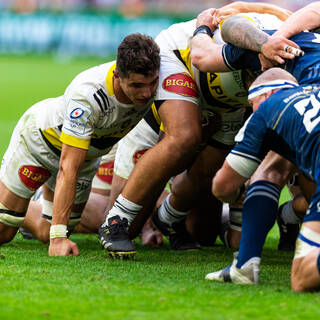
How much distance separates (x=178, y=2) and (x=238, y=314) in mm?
23809

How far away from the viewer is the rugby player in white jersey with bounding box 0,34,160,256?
4703mm

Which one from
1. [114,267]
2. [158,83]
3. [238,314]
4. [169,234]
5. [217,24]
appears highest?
[217,24]

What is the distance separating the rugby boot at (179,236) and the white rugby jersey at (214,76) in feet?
3.02

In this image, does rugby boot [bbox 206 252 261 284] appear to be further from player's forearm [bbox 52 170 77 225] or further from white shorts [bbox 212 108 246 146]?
white shorts [bbox 212 108 246 146]

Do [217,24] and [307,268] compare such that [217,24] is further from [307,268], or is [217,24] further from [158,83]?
[307,268]

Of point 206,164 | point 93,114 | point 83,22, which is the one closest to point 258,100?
point 93,114

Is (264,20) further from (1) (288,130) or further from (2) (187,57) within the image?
(1) (288,130)

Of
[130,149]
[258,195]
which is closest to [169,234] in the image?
[130,149]

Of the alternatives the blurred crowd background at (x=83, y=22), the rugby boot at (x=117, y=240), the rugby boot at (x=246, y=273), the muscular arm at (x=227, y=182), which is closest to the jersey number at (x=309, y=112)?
the muscular arm at (x=227, y=182)

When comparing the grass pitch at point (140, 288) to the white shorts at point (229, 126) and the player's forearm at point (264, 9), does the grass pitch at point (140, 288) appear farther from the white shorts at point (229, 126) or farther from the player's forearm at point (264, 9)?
the player's forearm at point (264, 9)

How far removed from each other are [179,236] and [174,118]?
1117 millimetres

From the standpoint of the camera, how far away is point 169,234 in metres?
5.73

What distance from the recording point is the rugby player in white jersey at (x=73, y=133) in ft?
15.4

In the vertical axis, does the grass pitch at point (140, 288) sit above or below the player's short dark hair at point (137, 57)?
below
